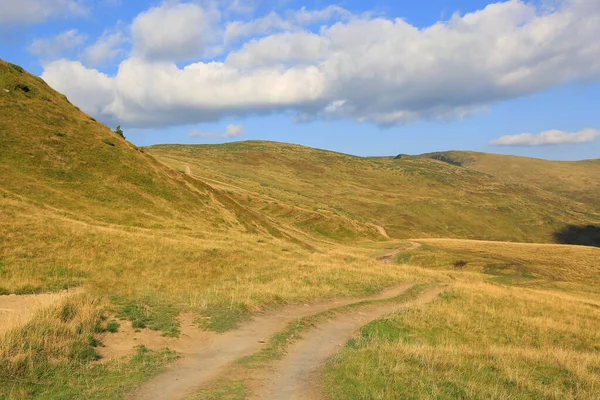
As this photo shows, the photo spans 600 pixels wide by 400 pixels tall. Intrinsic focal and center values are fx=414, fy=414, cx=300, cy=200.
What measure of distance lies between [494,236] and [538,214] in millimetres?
37957

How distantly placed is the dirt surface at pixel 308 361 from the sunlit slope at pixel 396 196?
64.8 m

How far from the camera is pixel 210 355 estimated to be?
12.6 metres

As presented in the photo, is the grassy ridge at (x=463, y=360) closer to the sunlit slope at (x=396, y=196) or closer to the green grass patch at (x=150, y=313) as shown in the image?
the green grass patch at (x=150, y=313)

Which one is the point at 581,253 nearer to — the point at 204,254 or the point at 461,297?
the point at 461,297

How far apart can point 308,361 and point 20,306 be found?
10.6m

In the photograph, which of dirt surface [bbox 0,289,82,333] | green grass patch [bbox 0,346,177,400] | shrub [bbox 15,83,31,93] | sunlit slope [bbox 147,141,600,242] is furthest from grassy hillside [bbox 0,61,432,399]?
sunlit slope [bbox 147,141,600,242]

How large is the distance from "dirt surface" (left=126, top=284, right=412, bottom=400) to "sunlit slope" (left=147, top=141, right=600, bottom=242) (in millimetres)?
66576

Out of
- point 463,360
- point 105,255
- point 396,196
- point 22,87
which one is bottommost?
point 463,360

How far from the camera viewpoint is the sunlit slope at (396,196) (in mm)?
117438

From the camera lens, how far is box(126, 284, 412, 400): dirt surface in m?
9.77

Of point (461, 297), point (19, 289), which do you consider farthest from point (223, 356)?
point (461, 297)

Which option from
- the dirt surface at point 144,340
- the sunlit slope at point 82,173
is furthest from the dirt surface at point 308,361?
the sunlit slope at point 82,173

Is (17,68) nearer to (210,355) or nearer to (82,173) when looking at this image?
(82,173)

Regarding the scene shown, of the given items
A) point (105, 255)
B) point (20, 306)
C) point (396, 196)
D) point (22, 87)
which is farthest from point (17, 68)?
point (396, 196)
